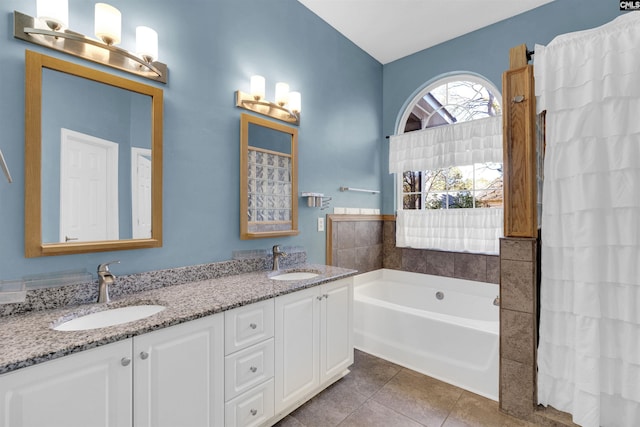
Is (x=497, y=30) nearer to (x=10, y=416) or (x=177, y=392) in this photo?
(x=177, y=392)

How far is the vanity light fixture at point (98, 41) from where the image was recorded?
4.10 ft

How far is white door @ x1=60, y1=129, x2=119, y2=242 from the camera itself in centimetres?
134

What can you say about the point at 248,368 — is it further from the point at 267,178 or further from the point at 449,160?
the point at 449,160

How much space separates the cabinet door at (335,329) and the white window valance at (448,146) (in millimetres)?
1649

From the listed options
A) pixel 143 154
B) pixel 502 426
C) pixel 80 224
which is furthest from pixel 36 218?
pixel 502 426

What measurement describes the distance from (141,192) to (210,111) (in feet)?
2.21

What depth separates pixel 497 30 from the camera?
272 cm

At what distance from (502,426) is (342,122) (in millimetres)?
2591

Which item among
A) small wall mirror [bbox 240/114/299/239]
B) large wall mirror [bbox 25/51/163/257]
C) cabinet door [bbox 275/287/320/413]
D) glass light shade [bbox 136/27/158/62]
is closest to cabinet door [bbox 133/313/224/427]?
cabinet door [bbox 275/287/320/413]

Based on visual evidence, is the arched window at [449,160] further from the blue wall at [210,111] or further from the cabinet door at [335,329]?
the cabinet door at [335,329]

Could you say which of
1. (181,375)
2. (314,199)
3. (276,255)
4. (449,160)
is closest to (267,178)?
(314,199)

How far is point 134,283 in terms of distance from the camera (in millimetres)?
1533

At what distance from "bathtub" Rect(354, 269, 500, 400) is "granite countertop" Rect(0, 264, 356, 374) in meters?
0.83

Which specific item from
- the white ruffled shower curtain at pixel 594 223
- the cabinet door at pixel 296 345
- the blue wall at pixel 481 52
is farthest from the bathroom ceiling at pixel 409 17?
the cabinet door at pixel 296 345
